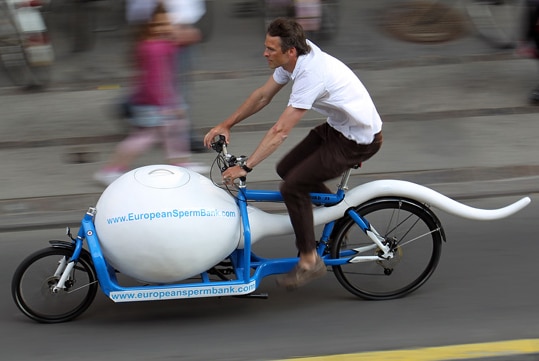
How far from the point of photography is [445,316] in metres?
5.12

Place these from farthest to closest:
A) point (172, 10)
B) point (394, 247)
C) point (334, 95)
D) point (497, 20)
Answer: point (497, 20)
point (172, 10)
point (394, 247)
point (334, 95)

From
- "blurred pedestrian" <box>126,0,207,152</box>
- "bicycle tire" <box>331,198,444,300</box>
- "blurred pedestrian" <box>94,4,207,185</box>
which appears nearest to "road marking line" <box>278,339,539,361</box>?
"bicycle tire" <box>331,198,444,300</box>

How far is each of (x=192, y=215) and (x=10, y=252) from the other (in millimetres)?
2151

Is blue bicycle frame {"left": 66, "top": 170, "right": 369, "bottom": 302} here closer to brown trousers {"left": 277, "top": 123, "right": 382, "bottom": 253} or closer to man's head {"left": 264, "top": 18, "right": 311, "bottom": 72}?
brown trousers {"left": 277, "top": 123, "right": 382, "bottom": 253}

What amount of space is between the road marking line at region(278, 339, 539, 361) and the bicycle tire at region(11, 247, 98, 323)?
1.40 meters

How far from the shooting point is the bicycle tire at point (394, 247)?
5203 mm

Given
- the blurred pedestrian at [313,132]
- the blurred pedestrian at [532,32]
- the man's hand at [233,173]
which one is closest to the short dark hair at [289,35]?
the blurred pedestrian at [313,132]

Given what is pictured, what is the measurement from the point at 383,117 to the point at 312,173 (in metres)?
3.67

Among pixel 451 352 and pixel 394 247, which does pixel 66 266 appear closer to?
pixel 394 247

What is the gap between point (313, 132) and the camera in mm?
Answer: 5324

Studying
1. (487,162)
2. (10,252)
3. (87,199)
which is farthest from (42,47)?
(487,162)

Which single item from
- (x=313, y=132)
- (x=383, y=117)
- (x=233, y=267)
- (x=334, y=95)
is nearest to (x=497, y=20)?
(x=383, y=117)

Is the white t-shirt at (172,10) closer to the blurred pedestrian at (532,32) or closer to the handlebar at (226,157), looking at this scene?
the handlebar at (226,157)

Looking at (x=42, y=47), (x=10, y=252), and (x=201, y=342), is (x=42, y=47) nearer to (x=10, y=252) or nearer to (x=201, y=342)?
(x=10, y=252)
